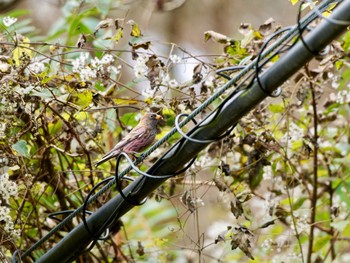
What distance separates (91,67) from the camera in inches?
101

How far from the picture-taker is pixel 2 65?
2309 millimetres

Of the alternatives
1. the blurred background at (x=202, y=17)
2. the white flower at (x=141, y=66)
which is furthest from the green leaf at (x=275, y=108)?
the blurred background at (x=202, y=17)

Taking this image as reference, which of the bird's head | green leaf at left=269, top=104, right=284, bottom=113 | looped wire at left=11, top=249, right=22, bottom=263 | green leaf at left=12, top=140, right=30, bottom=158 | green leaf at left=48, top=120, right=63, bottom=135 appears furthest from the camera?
green leaf at left=269, top=104, right=284, bottom=113

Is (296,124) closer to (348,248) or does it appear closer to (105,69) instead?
(105,69)

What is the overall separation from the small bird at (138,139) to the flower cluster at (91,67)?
0.84 ft

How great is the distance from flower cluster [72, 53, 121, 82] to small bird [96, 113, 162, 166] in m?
0.26

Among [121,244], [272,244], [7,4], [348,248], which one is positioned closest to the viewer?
[272,244]

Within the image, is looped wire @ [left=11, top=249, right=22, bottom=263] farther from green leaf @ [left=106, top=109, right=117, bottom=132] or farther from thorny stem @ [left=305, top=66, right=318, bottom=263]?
thorny stem @ [left=305, top=66, right=318, bottom=263]

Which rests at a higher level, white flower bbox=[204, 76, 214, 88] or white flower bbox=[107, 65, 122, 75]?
white flower bbox=[107, 65, 122, 75]

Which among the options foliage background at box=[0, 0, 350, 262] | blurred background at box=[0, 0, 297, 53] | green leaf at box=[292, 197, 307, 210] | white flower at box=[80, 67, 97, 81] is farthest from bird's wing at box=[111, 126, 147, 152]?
blurred background at box=[0, 0, 297, 53]

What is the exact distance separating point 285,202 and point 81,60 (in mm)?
1182

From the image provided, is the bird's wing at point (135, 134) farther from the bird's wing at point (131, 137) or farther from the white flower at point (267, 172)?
the white flower at point (267, 172)

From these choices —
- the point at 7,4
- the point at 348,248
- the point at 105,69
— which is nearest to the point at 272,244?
the point at 105,69

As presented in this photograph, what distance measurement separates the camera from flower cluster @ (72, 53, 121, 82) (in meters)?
2.51
